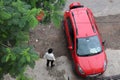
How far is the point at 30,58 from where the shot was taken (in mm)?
6305

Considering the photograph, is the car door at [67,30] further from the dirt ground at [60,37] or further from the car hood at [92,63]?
the car hood at [92,63]

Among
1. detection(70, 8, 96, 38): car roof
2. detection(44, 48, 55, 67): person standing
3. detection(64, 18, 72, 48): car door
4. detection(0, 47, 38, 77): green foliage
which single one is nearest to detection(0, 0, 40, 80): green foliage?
detection(0, 47, 38, 77): green foliage

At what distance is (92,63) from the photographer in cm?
1113

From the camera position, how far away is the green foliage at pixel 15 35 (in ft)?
20.7

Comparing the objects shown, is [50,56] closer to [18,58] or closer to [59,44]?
[59,44]

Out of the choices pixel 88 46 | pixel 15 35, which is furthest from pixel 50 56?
pixel 15 35

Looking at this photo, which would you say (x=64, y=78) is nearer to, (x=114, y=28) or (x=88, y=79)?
(x=88, y=79)

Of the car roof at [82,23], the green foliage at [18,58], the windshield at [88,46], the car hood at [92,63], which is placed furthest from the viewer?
the car roof at [82,23]

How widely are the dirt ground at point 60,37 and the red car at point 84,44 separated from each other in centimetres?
69

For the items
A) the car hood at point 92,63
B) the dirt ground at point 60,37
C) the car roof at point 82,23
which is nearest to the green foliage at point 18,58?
the car hood at point 92,63

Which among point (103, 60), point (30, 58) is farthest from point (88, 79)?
point (30, 58)

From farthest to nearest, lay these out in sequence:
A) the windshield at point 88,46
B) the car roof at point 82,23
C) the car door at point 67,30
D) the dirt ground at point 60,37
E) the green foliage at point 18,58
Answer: the dirt ground at point 60,37 → the car door at point 67,30 → the car roof at point 82,23 → the windshield at point 88,46 → the green foliage at point 18,58

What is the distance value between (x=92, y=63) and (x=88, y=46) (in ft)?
2.57

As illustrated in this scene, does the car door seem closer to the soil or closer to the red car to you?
the red car
